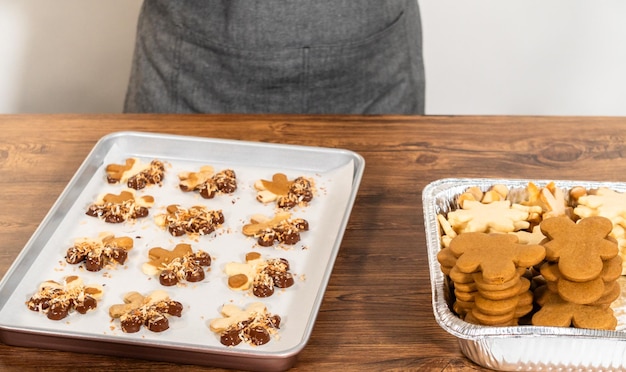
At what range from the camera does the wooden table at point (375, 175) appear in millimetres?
972

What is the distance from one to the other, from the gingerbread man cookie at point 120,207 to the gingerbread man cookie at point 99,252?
0.19 feet

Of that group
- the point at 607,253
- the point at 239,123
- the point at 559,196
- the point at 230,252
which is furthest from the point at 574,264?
the point at 239,123

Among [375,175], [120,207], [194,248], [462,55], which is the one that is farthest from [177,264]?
[462,55]

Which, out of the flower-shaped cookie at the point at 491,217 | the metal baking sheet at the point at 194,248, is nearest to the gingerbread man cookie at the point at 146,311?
the metal baking sheet at the point at 194,248

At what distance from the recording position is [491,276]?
86 centimetres

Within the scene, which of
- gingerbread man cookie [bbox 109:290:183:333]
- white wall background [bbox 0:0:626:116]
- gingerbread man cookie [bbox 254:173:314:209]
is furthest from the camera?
white wall background [bbox 0:0:626:116]

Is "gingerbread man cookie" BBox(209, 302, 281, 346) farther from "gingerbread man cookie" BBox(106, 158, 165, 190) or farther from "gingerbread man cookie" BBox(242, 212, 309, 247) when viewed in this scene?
"gingerbread man cookie" BBox(106, 158, 165, 190)

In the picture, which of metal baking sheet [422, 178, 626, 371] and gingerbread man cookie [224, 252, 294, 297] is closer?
metal baking sheet [422, 178, 626, 371]

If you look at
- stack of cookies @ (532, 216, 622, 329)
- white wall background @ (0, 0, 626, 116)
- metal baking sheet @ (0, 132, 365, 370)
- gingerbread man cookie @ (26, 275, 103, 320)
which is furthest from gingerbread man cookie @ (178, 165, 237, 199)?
white wall background @ (0, 0, 626, 116)

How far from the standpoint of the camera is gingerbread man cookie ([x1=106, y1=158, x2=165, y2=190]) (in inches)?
48.8

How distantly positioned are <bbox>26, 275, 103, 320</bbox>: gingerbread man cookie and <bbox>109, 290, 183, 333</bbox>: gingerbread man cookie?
0.11ft

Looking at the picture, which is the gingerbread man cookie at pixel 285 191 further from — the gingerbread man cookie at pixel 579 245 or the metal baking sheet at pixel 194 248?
the gingerbread man cookie at pixel 579 245

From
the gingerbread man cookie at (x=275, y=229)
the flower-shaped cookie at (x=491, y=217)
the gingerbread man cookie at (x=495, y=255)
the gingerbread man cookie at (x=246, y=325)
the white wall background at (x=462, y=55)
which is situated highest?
the gingerbread man cookie at (x=495, y=255)

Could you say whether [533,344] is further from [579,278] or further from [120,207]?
[120,207]
